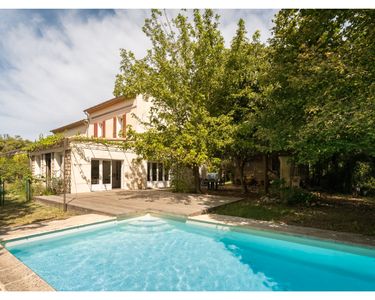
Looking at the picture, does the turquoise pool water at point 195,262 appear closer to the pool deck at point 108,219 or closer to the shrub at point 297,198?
the pool deck at point 108,219

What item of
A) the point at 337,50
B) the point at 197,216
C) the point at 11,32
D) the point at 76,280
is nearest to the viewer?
the point at 76,280

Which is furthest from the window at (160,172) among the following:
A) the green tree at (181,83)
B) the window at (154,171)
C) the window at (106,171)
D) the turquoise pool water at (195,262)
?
the turquoise pool water at (195,262)

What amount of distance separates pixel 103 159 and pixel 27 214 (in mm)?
7780

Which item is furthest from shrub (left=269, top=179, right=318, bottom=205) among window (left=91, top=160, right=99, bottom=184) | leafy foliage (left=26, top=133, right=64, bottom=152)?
leafy foliage (left=26, top=133, right=64, bottom=152)

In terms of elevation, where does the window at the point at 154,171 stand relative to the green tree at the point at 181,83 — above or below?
below

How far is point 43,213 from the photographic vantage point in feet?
31.8

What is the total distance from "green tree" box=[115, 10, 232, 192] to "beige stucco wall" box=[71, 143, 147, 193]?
5.21 metres

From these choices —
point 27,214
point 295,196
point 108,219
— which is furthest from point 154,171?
point 295,196

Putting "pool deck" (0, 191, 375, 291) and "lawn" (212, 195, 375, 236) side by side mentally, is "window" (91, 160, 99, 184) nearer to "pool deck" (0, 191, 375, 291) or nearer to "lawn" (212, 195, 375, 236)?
"pool deck" (0, 191, 375, 291)

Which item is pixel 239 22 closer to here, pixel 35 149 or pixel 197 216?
pixel 197 216

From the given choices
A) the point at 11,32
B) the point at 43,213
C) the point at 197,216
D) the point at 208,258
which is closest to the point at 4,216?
the point at 43,213

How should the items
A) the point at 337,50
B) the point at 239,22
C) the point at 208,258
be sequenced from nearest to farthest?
the point at 208,258
the point at 337,50
the point at 239,22

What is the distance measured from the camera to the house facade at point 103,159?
50.5 feet

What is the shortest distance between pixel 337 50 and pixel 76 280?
29.5 feet
